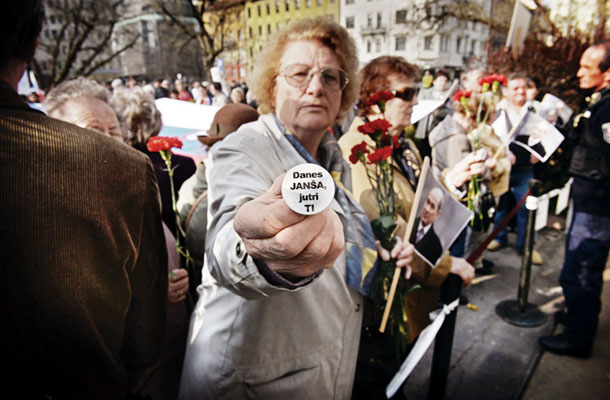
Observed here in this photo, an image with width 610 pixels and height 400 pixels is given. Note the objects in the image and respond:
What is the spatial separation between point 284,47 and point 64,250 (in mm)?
1187

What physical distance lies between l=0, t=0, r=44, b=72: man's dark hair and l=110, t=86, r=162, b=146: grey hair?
169 centimetres

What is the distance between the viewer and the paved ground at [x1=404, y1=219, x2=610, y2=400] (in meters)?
2.45

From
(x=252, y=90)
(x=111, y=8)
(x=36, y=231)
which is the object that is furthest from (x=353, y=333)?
(x=111, y=8)

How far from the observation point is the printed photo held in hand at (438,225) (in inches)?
64.5

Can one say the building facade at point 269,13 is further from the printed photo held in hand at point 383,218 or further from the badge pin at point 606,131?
the printed photo held in hand at point 383,218

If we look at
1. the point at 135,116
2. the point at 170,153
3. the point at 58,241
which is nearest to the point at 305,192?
the point at 58,241

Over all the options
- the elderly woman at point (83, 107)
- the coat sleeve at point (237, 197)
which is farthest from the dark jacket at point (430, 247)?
the elderly woman at point (83, 107)

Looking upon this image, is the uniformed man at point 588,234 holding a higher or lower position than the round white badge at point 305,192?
lower

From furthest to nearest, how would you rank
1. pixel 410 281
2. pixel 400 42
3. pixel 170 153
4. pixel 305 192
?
1. pixel 400 42
2. pixel 410 281
3. pixel 170 153
4. pixel 305 192

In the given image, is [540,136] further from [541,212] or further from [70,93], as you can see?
[70,93]

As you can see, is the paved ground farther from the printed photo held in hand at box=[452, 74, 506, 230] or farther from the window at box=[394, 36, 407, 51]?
the window at box=[394, 36, 407, 51]

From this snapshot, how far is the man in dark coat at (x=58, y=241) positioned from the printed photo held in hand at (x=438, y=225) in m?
1.17

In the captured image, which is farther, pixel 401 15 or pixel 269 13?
pixel 269 13

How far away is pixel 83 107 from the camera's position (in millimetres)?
2076
